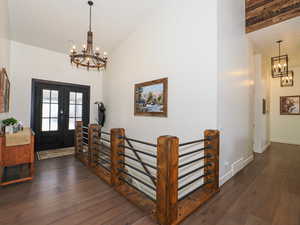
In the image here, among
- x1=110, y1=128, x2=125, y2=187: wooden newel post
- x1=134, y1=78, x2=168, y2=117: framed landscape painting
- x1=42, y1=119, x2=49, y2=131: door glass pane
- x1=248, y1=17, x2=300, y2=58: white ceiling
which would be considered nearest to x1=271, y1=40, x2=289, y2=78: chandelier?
x1=248, y1=17, x2=300, y2=58: white ceiling

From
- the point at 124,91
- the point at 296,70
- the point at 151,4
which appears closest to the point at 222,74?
the point at 151,4

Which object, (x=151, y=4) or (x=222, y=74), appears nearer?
(x=222, y=74)

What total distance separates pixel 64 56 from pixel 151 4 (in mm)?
3316

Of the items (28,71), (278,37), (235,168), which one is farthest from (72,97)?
(278,37)

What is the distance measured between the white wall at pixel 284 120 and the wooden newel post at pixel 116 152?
21.6 feet

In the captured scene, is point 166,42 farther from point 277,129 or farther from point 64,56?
point 277,129

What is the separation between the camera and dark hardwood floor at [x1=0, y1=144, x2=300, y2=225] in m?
1.54

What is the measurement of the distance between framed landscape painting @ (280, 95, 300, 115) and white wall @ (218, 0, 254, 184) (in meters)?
3.51

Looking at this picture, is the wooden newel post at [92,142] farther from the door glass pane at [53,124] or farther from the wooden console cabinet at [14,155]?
the door glass pane at [53,124]

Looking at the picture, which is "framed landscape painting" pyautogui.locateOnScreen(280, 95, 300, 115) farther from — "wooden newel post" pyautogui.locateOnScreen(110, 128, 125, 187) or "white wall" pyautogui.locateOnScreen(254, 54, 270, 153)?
"wooden newel post" pyautogui.locateOnScreen(110, 128, 125, 187)

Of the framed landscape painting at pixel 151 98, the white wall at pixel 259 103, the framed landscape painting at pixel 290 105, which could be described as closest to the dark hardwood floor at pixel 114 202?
the white wall at pixel 259 103

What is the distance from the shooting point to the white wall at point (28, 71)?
3869mm

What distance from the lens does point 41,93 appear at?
429 cm

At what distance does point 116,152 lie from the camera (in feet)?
7.00
